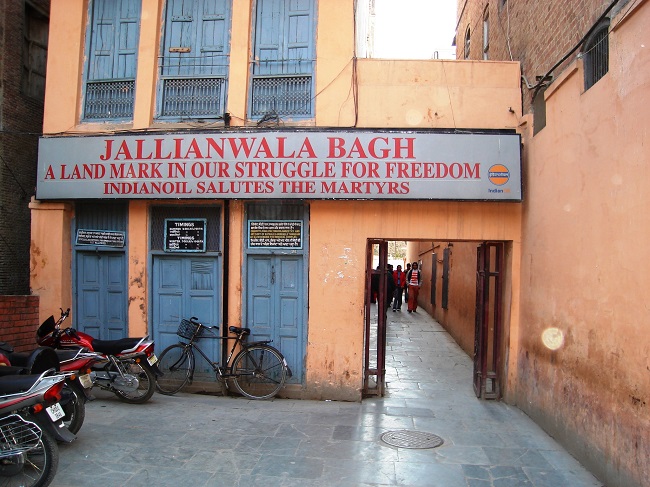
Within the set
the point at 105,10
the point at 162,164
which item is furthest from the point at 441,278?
the point at 105,10

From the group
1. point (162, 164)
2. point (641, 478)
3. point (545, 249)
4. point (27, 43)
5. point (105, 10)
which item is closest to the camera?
point (641, 478)

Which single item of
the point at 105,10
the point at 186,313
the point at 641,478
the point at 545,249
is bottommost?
the point at 641,478

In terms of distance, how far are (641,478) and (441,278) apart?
11.5 meters

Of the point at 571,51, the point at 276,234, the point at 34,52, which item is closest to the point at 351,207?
the point at 276,234

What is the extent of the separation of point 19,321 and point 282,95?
5207mm

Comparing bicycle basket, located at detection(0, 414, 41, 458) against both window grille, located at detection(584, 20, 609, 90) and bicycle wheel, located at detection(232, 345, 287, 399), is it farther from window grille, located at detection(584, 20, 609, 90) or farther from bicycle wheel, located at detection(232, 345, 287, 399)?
window grille, located at detection(584, 20, 609, 90)

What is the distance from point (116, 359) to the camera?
711 cm

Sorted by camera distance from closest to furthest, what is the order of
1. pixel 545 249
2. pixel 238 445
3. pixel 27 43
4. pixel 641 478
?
pixel 641 478 < pixel 238 445 < pixel 545 249 < pixel 27 43

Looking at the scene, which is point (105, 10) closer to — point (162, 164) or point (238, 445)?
point (162, 164)

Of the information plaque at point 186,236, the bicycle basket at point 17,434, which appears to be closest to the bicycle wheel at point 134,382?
the information plaque at point 186,236

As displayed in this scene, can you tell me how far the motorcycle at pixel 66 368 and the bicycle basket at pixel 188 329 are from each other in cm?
157

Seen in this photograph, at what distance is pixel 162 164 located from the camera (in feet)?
25.4

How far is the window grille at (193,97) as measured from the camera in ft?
26.8

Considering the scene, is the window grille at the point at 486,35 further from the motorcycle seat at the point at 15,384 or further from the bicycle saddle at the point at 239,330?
the motorcycle seat at the point at 15,384
